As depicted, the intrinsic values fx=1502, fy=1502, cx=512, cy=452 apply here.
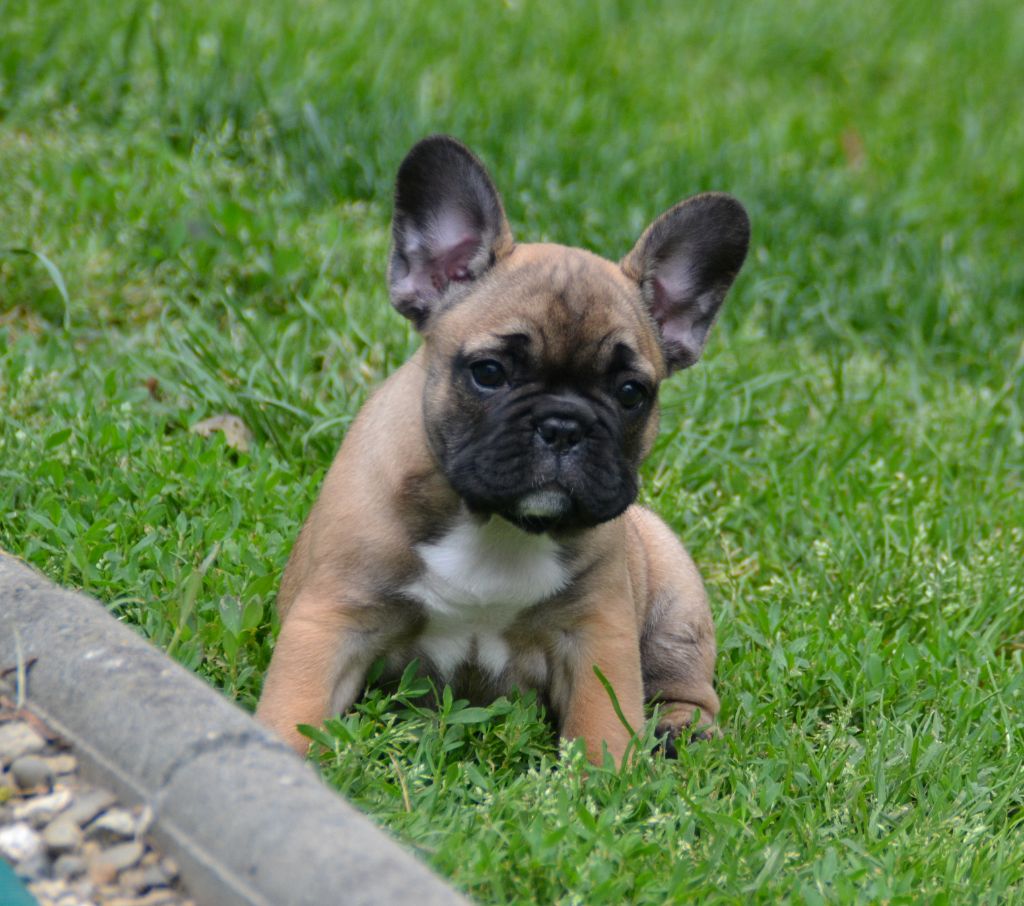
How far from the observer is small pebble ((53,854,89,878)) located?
293cm

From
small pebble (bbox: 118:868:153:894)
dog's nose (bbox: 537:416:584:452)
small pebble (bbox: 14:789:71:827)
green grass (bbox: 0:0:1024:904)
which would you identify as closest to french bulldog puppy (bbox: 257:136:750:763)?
dog's nose (bbox: 537:416:584:452)

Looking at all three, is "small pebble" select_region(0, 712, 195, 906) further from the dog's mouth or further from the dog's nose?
the dog's nose

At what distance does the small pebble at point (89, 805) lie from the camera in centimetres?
301

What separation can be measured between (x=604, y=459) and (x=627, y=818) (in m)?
0.89

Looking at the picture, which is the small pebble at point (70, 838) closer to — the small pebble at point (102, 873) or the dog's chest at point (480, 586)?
the small pebble at point (102, 873)

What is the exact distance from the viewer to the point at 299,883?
2.63m

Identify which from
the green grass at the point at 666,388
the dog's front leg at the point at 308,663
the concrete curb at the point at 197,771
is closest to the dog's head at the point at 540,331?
the dog's front leg at the point at 308,663

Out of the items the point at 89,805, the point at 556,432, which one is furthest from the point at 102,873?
the point at 556,432

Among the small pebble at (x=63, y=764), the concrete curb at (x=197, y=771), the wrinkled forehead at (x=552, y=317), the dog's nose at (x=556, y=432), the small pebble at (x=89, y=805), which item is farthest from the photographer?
the wrinkled forehead at (x=552, y=317)

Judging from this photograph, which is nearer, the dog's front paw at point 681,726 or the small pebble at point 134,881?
the small pebble at point 134,881

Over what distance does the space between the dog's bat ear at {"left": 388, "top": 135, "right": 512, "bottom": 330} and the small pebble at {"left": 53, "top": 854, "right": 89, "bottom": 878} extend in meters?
1.88

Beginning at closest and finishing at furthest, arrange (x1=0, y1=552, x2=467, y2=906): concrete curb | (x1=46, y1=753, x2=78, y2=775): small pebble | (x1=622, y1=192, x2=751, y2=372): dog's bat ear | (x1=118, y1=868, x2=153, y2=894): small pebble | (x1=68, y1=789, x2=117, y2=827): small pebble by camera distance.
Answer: (x1=0, y1=552, x2=467, y2=906): concrete curb < (x1=118, y1=868, x2=153, y2=894): small pebble < (x1=68, y1=789, x2=117, y2=827): small pebble < (x1=46, y1=753, x2=78, y2=775): small pebble < (x1=622, y1=192, x2=751, y2=372): dog's bat ear

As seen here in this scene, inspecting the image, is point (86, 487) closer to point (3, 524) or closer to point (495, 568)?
point (3, 524)

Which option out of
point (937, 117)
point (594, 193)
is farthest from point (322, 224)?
point (937, 117)
